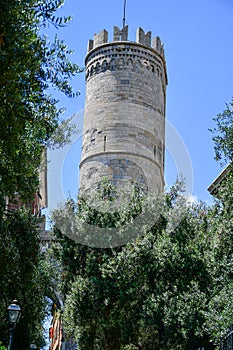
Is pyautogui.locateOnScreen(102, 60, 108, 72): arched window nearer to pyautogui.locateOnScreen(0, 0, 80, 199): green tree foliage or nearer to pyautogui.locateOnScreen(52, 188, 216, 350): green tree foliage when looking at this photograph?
pyautogui.locateOnScreen(52, 188, 216, 350): green tree foliage

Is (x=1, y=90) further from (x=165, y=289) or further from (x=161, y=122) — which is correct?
(x=161, y=122)

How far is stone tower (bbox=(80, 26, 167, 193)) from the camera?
3044 cm

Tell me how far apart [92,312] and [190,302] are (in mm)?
3307

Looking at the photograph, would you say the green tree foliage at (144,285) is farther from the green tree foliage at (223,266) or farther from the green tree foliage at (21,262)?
the green tree foliage at (223,266)

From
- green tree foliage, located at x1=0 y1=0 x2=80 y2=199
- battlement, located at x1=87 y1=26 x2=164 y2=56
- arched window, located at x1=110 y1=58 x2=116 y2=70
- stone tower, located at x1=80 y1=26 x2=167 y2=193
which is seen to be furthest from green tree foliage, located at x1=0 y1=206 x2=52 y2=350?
battlement, located at x1=87 y1=26 x2=164 y2=56

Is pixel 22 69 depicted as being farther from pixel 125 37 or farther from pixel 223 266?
pixel 125 37

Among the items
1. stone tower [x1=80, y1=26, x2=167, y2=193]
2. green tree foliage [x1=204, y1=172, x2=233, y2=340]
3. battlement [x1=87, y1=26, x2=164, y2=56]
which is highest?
battlement [x1=87, y1=26, x2=164, y2=56]

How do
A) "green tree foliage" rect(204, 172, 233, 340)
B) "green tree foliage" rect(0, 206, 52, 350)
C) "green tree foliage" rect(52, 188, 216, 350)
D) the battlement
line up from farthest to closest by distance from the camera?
1. the battlement
2. "green tree foliage" rect(52, 188, 216, 350)
3. "green tree foliage" rect(0, 206, 52, 350)
4. "green tree foliage" rect(204, 172, 233, 340)

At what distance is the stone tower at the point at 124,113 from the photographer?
30.4 metres

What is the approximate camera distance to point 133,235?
714 inches

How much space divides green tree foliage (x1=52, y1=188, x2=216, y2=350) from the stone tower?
37.4 feet

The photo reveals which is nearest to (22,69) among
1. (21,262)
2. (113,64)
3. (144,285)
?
(21,262)

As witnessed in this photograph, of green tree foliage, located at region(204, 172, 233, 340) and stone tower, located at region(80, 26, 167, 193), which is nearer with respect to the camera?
green tree foliage, located at region(204, 172, 233, 340)

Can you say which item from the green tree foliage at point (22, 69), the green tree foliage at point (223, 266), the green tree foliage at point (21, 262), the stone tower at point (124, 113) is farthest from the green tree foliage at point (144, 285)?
the stone tower at point (124, 113)
